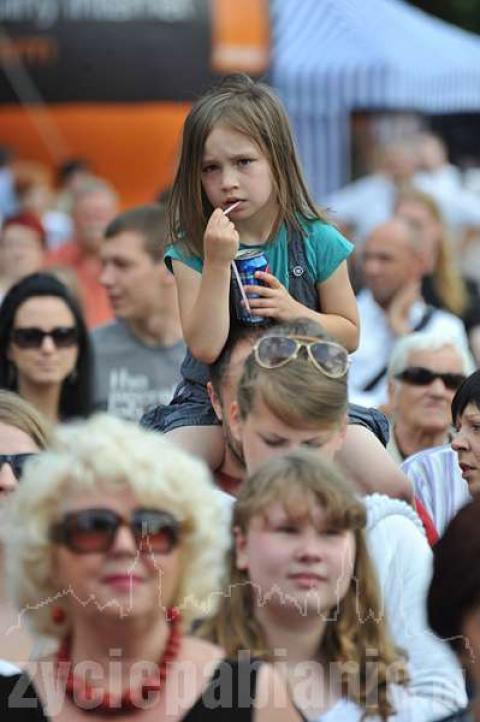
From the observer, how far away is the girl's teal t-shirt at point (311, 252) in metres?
5.77

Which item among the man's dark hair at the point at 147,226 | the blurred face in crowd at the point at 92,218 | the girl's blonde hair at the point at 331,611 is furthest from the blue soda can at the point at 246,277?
the blurred face in crowd at the point at 92,218

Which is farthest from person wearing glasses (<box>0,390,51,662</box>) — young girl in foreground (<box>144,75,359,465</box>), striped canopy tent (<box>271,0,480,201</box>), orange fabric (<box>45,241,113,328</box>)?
striped canopy tent (<box>271,0,480,201</box>)

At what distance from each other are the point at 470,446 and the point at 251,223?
1003 mm

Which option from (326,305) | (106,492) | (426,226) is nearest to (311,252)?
(326,305)

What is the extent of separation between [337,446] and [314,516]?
826mm

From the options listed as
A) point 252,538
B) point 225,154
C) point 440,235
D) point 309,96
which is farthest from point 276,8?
point 252,538

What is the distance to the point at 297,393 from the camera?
5020 mm

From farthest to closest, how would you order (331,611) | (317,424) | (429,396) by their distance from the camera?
(429,396) < (317,424) < (331,611)

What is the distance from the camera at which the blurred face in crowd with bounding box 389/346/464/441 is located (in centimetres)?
758

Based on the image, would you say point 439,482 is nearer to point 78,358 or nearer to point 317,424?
point 317,424

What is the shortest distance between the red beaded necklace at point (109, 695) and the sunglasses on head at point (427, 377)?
4005 millimetres

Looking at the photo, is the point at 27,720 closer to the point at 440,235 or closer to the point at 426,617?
the point at 426,617

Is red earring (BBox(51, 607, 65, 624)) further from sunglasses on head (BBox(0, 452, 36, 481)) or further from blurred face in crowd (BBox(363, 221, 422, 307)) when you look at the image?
blurred face in crowd (BBox(363, 221, 422, 307))

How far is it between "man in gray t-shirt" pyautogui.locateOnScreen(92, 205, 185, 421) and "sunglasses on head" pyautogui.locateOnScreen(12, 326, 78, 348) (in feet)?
3.08
